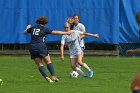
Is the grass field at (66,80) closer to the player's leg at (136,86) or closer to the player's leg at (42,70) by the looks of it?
the player's leg at (42,70)

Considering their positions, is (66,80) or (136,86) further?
(66,80)

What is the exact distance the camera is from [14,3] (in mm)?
26125

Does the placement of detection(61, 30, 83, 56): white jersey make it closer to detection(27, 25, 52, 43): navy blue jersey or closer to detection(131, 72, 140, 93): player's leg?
detection(27, 25, 52, 43): navy blue jersey

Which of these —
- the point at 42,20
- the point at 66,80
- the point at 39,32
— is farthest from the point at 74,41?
the point at 42,20

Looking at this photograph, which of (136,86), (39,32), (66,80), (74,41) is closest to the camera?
(136,86)

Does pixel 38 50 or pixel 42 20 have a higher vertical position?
pixel 42 20

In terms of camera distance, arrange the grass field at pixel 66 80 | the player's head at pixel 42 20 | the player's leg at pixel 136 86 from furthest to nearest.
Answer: the player's head at pixel 42 20 < the grass field at pixel 66 80 < the player's leg at pixel 136 86

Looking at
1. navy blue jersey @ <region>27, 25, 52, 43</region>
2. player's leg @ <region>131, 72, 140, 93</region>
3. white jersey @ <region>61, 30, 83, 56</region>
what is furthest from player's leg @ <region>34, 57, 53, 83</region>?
player's leg @ <region>131, 72, 140, 93</region>

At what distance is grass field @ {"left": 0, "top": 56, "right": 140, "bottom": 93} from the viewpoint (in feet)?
41.7

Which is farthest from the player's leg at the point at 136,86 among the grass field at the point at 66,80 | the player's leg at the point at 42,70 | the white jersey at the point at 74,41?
the white jersey at the point at 74,41

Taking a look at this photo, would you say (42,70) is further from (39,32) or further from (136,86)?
(136,86)

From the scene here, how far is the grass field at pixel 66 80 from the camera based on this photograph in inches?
501

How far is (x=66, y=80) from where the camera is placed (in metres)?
15.2

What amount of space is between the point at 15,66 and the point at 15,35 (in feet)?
19.4
